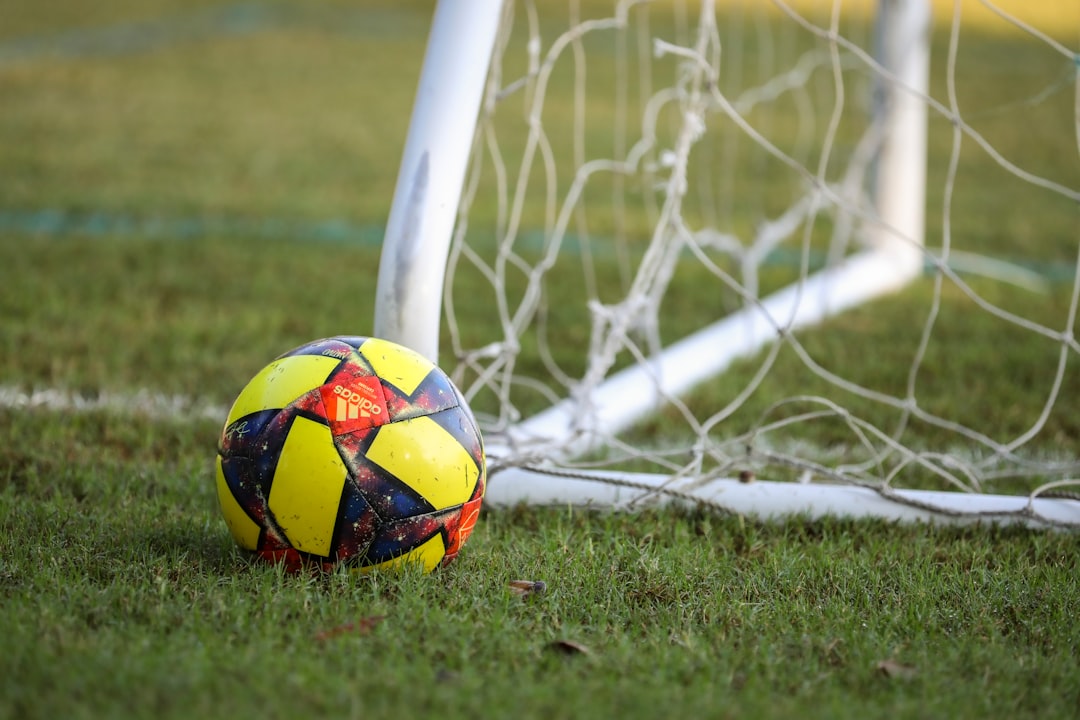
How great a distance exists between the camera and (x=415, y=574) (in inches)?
83.1

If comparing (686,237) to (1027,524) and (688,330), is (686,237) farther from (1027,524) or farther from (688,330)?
(688,330)

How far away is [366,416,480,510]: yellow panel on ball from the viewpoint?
6.70ft

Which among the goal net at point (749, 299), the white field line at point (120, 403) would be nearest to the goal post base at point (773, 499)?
the goal net at point (749, 299)

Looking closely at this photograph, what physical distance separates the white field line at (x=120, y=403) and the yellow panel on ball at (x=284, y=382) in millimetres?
1098

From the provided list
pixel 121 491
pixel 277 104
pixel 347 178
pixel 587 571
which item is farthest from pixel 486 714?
pixel 277 104

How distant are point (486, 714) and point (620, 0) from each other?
2.54 meters

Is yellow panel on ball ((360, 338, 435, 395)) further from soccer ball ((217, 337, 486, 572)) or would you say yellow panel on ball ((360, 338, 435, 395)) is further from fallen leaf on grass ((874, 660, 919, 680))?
fallen leaf on grass ((874, 660, 919, 680))

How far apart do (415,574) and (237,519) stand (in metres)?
0.35

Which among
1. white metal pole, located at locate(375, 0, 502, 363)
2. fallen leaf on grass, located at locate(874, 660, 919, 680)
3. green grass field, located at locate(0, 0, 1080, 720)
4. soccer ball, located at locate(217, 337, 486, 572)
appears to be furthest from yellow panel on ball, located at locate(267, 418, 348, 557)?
fallen leaf on grass, located at locate(874, 660, 919, 680)

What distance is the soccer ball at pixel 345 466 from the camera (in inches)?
79.5

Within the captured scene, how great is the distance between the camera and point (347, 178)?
7.00m

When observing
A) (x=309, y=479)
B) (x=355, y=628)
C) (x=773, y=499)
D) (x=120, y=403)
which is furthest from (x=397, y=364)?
(x=120, y=403)

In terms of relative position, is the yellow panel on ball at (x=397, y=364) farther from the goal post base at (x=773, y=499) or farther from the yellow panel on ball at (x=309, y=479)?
the goal post base at (x=773, y=499)

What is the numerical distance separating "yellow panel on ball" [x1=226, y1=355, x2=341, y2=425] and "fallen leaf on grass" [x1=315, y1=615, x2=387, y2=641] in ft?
1.42
